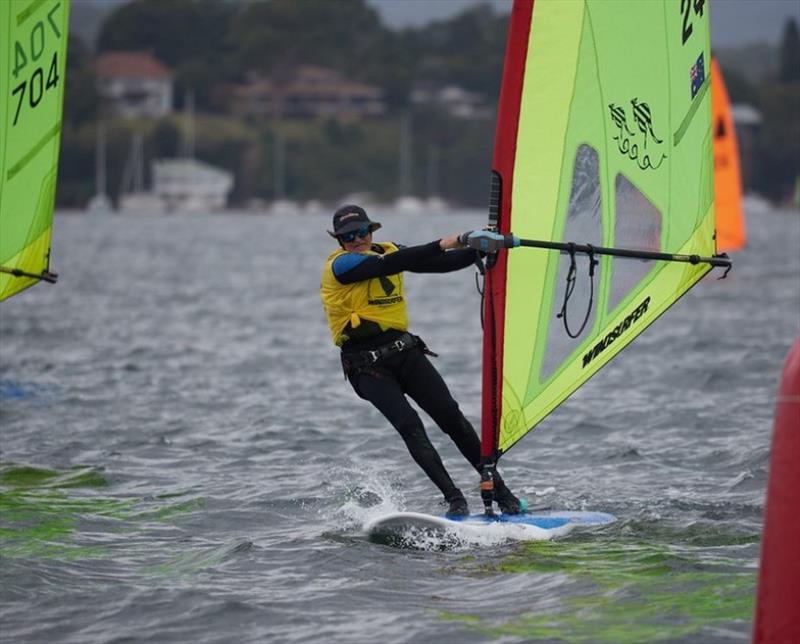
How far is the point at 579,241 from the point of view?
9125 millimetres

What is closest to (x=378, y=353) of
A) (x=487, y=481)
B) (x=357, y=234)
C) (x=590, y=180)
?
(x=357, y=234)

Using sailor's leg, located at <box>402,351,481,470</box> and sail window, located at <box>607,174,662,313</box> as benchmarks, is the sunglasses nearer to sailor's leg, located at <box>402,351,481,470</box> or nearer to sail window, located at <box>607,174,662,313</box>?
sailor's leg, located at <box>402,351,481,470</box>

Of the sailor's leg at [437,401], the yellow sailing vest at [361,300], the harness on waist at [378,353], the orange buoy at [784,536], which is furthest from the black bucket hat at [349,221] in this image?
the orange buoy at [784,536]

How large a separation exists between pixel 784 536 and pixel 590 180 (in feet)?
11.1

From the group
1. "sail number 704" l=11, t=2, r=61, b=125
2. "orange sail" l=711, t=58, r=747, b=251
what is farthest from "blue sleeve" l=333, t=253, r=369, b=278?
"orange sail" l=711, t=58, r=747, b=251

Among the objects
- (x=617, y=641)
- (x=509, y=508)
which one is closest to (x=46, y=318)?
(x=509, y=508)

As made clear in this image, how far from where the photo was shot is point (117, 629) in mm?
7746

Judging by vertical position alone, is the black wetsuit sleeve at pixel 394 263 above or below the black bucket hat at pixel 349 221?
below

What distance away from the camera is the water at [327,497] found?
26.0 ft

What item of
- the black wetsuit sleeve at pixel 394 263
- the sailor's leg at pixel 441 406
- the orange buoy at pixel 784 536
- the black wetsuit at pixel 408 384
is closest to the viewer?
the orange buoy at pixel 784 536

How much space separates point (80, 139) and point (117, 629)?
149029 mm

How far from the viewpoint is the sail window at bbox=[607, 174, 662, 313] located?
928cm

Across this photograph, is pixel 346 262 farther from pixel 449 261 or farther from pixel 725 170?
pixel 725 170

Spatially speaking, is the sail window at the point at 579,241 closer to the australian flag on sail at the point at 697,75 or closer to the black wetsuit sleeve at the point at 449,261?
the black wetsuit sleeve at the point at 449,261
